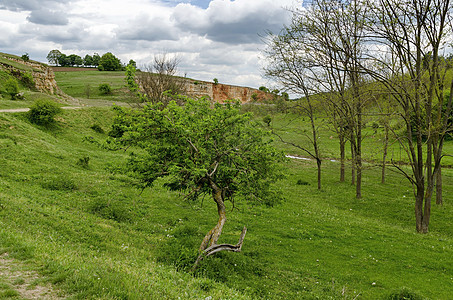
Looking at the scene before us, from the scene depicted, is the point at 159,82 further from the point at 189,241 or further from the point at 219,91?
the point at 219,91

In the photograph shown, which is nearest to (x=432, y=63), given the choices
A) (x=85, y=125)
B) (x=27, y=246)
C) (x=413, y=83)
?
(x=413, y=83)

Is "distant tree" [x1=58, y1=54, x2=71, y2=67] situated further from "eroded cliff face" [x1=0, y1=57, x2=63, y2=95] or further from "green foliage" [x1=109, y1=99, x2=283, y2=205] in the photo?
"green foliage" [x1=109, y1=99, x2=283, y2=205]

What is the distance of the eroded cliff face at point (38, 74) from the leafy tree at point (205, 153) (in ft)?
161

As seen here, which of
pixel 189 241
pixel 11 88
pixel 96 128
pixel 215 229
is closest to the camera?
pixel 215 229

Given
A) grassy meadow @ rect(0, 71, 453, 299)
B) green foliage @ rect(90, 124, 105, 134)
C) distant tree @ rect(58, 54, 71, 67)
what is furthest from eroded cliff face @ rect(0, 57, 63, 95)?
distant tree @ rect(58, 54, 71, 67)

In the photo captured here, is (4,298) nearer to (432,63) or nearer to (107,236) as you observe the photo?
(107,236)

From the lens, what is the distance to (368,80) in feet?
69.4

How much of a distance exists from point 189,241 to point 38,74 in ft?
179

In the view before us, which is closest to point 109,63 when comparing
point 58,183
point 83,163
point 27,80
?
point 27,80

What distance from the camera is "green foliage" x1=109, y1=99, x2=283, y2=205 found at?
33.1 ft

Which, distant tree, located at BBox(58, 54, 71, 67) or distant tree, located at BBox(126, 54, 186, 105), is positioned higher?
distant tree, located at BBox(58, 54, 71, 67)

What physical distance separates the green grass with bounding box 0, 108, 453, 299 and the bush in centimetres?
935

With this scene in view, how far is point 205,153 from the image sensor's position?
10.0m

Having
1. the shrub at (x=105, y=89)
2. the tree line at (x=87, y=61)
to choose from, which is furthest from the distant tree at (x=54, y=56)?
the shrub at (x=105, y=89)
